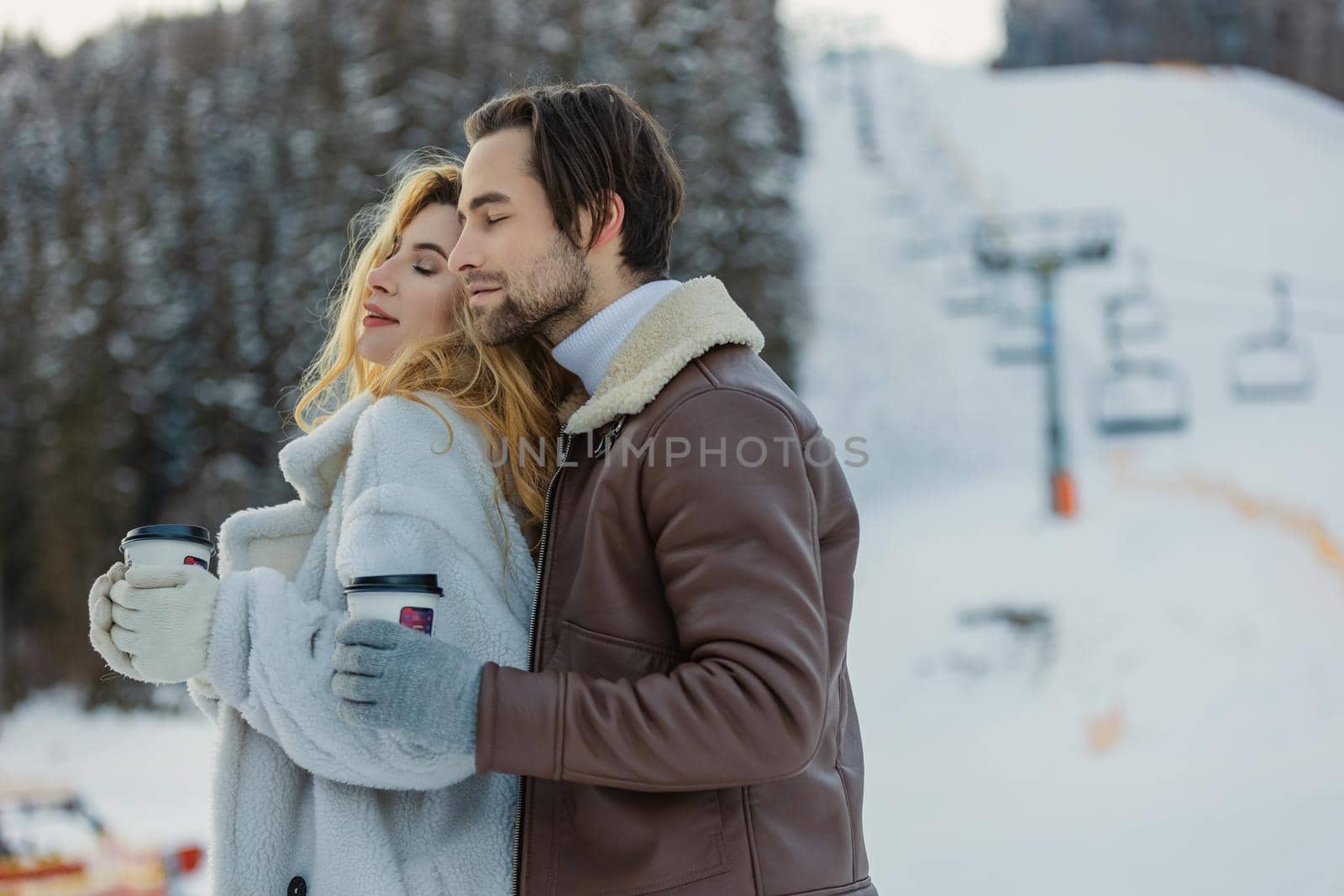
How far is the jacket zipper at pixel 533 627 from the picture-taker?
3.63ft

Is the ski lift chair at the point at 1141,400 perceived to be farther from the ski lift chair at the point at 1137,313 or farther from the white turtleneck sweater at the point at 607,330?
the white turtleneck sweater at the point at 607,330

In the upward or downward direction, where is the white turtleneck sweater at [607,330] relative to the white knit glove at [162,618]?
upward

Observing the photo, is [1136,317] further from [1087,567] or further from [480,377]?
[480,377]

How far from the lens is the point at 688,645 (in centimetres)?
100

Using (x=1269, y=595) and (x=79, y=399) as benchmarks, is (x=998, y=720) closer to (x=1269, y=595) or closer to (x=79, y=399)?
(x=1269, y=595)

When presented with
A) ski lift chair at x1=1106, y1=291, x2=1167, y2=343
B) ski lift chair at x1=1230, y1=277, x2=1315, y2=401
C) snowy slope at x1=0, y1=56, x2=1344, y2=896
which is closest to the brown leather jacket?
snowy slope at x1=0, y1=56, x2=1344, y2=896

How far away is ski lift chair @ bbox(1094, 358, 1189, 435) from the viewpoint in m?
13.6

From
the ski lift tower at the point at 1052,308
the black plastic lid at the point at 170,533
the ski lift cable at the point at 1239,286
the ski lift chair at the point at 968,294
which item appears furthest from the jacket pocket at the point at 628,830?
the ski lift cable at the point at 1239,286

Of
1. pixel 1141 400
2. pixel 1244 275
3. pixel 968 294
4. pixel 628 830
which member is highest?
pixel 1244 275

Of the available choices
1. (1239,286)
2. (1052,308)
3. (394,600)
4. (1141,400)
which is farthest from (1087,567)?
(394,600)

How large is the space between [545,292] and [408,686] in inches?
16.5

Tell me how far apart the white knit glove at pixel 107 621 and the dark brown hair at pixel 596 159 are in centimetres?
53

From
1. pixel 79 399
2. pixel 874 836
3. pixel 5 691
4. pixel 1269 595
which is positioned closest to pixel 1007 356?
pixel 1269 595

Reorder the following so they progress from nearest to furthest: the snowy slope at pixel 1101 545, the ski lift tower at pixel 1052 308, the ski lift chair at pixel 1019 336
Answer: the snowy slope at pixel 1101 545, the ski lift tower at pixel 1052 308, the ski lift chair at pixel 1019 336
